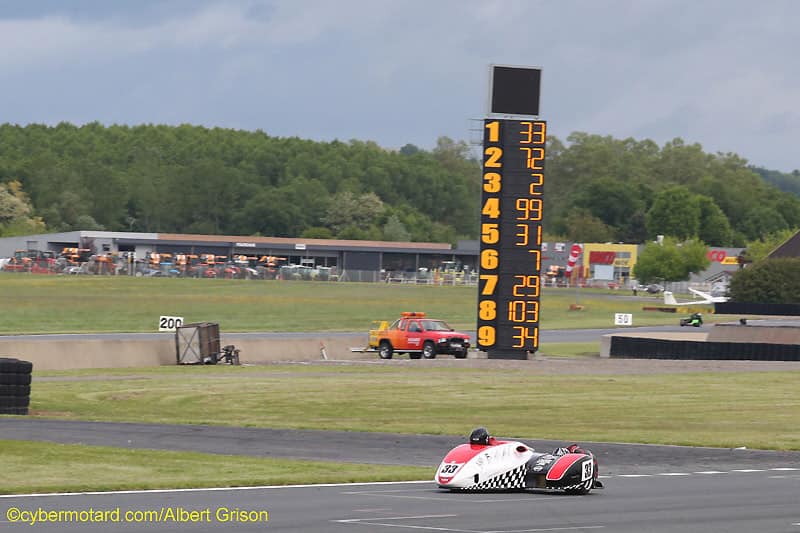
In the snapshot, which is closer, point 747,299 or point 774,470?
point 774,470

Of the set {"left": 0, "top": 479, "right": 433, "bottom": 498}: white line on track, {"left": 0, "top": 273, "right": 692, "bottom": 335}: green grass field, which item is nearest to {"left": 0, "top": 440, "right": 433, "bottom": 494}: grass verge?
{"left": 0, "top": 479, "right": 433, "bottom": 498}: white line on track

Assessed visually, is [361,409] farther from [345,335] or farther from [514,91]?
[345,335]

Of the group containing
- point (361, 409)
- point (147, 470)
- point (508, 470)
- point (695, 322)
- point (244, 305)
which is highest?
point (508, 470)

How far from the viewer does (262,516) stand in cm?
1603

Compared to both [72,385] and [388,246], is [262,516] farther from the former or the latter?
[388,246]

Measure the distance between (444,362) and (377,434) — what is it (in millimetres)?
24592

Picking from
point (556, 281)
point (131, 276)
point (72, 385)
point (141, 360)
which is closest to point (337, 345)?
point (141, 360)

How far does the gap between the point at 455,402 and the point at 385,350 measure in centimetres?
2088

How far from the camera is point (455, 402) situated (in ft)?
117

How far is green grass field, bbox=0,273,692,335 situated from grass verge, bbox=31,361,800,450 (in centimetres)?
2944

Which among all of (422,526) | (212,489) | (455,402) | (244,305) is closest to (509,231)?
(455,402)

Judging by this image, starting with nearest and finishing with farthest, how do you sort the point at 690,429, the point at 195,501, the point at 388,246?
the point at 195,501 < the point at 690,429 < the point at 388,246

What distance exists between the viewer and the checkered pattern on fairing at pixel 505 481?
18.3m

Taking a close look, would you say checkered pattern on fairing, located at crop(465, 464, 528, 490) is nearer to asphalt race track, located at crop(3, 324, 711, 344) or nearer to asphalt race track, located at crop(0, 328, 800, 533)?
asphalt race track, located at crop(0, 328, 800, 533)
